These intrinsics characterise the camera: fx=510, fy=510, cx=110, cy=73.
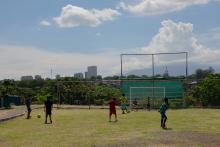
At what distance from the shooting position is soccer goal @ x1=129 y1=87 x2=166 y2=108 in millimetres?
61688

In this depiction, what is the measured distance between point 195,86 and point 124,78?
13.3 meters

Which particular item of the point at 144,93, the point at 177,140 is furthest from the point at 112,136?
the point at 144,93

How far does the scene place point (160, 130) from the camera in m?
28.8

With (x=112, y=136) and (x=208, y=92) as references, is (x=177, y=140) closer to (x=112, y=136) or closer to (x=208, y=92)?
(x=112, y=136)

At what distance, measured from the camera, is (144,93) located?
205 ft

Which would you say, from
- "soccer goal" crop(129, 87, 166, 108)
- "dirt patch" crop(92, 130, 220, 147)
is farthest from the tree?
"dirt patch" crop(92, 130, 220, 147)

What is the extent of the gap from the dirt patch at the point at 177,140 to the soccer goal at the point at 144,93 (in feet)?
115

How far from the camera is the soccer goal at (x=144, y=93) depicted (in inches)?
2429

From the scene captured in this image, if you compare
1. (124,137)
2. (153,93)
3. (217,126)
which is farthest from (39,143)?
(153,93)

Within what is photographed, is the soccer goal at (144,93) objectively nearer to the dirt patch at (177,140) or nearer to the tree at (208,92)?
the tree at (208,92)

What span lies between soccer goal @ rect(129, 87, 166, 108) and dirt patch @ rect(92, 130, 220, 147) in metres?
35.0

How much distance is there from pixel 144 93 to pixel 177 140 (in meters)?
39.2

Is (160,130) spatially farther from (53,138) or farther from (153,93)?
(153,93)

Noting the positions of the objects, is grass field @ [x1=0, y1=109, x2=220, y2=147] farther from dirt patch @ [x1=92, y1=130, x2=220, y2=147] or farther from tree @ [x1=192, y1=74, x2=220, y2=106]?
tree @ [x1=192, y1=74, x2=220, y2=106]
